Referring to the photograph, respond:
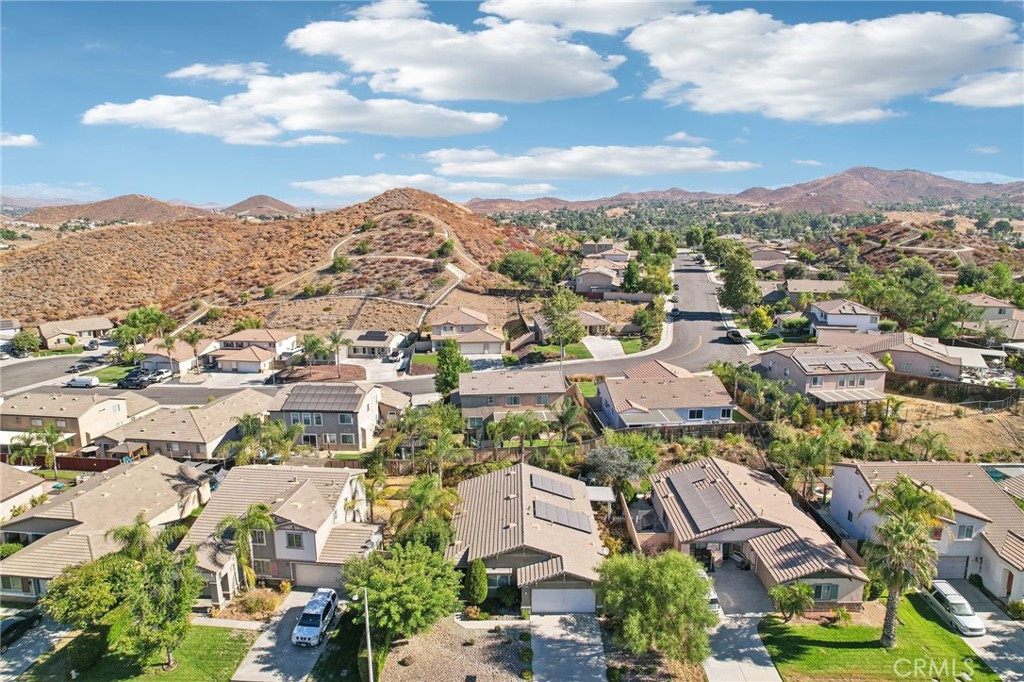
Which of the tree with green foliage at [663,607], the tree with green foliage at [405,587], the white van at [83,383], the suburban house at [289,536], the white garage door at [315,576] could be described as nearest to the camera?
the tree with green foliage at [663,607]

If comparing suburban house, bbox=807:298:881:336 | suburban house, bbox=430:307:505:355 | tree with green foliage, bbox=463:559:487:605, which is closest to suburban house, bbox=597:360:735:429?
tree with green foliage, bbox=463:559:487:605

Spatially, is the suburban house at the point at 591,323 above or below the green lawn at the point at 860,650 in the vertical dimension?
above

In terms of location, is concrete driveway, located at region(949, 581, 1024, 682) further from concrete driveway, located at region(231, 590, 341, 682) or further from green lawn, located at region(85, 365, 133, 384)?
green lawn, located at region(85, 365, 133, 384)

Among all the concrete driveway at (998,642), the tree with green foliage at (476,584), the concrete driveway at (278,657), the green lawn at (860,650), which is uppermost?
the tree with green foliage at (476,584)

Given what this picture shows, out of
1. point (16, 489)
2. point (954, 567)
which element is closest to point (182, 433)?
point (16, 489)

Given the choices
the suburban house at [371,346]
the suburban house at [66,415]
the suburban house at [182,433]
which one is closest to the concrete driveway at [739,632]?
the suburban house at [182,433]

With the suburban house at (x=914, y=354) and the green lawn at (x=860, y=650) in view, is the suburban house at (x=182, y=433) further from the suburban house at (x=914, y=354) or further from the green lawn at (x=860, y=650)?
the suburban house at (x=914, y=354)

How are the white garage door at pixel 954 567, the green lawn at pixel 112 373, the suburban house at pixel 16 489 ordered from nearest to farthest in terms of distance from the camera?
the white garage door at pixel 954 567, the suburban house at pixel 16 489, the green lawn at pixel 112 373
